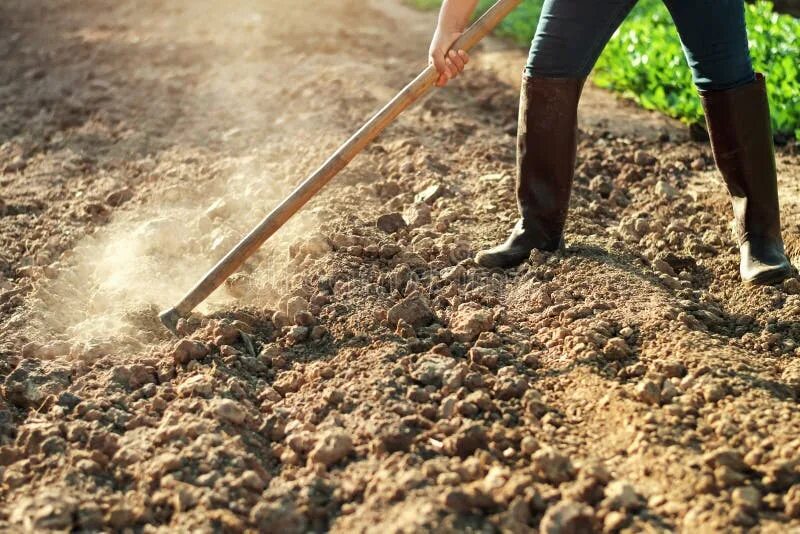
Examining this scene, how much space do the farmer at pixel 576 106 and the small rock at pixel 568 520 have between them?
1.43 m

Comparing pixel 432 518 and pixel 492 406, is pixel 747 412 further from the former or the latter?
pixel 432 518

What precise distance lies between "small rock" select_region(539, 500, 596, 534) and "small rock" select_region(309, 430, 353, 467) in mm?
566

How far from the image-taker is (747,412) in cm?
262

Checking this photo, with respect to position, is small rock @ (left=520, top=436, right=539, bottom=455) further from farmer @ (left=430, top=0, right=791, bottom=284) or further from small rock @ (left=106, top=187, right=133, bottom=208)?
small rock @ (left=106, top=187, right=133, bottom=208)

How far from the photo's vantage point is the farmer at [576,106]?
3.17m

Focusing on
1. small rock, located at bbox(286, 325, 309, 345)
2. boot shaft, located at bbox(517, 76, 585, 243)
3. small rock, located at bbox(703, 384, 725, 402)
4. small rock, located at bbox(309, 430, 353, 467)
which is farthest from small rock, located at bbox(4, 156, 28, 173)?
small rock, located at bbox(703, 384, 725, 402)

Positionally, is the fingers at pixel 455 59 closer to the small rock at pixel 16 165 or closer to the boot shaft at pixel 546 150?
the boot shaft at pixel 546 150

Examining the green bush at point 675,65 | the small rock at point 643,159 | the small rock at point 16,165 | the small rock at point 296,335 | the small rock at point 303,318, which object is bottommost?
the small rock at point 296,335

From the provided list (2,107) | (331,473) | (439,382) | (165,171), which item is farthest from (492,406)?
(2,107)

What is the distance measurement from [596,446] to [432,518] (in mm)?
553

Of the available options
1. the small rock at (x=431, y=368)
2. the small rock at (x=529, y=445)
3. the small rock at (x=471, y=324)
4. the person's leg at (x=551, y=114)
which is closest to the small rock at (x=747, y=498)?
the small rock at (x=529, y=445)

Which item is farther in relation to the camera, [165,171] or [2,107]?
[2,107]

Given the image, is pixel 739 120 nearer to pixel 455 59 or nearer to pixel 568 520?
pixel 455 59

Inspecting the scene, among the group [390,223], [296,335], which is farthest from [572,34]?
[296,335]
